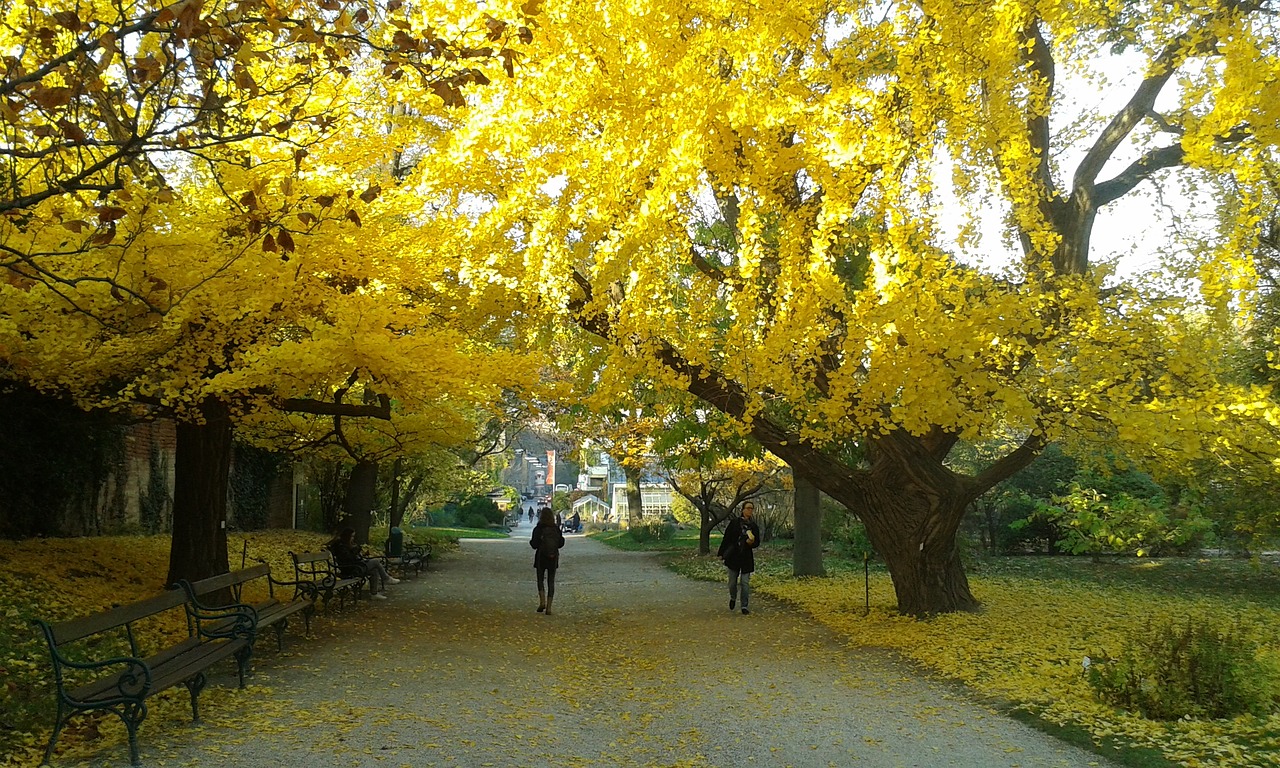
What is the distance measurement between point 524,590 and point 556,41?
10.3 m

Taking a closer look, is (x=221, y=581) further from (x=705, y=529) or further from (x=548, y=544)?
(x=705, y=529)

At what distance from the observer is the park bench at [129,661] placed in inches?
212

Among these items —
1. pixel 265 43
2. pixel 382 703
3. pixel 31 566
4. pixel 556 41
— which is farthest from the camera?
pixel 31 566

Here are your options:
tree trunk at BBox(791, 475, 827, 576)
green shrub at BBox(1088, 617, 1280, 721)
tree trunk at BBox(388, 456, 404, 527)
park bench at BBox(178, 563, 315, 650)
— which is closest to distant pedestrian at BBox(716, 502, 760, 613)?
tree trunk at BBox(791, 475, 827, 576)

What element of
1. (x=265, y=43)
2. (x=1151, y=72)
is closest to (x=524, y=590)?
(x=265, y=43)

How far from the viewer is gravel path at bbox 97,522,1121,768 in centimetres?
566

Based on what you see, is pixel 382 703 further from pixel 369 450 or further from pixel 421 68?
pixel 369 450

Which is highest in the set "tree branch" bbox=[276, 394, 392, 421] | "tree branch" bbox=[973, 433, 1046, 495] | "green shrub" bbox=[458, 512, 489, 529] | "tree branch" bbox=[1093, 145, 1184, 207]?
"tree branch" bbox=[1093, 145, 1184, 207]

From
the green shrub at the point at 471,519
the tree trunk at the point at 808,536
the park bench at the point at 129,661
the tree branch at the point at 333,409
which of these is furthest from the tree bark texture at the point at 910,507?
the green shrub at the point at 471,519

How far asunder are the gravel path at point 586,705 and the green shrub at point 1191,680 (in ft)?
3.10

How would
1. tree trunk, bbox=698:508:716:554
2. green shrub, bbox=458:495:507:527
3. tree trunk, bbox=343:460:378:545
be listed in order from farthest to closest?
green shrub, bbox=458:495:507:527 → tree trunk, bbox=698:508:716:554 → tree trunk, bbox=343:460:378:545

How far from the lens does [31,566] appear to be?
34.3 ft

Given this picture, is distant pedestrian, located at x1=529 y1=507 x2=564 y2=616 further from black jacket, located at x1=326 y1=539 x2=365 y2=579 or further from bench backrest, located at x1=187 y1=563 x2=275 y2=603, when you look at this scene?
bench backrest, located at x1=187 y1=563 x2=275 y2=603

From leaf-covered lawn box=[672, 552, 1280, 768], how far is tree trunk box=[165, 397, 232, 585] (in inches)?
299
